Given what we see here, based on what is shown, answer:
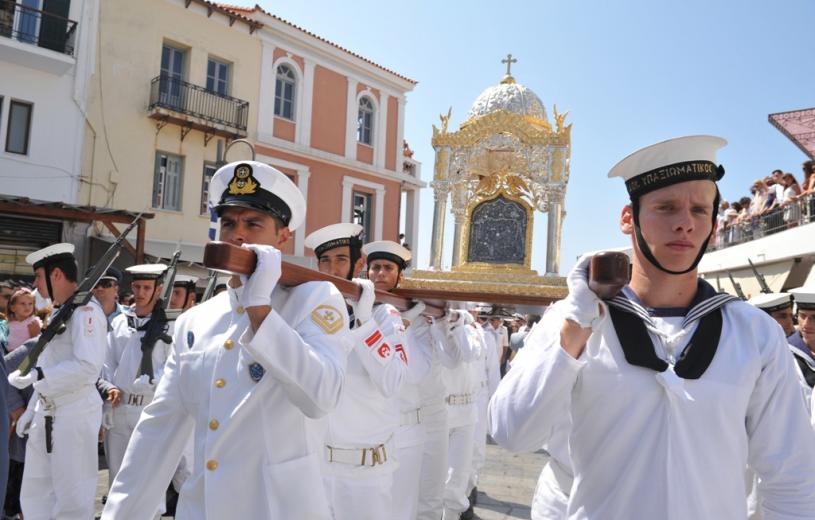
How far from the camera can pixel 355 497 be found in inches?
136

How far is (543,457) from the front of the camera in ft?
26.3

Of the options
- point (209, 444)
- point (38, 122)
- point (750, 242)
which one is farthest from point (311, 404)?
point (38, 122)

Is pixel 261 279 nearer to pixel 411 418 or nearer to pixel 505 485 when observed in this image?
pixel 411 418

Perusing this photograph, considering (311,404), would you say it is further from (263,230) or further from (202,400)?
(263,230)

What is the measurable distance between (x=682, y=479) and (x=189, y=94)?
16804 mm

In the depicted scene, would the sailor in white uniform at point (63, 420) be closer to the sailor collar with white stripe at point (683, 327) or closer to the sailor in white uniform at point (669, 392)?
the sailor in white uniform at point (669, 392)

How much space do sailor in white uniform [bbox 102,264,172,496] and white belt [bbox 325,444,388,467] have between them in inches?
78.8

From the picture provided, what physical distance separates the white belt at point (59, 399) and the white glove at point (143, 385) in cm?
54

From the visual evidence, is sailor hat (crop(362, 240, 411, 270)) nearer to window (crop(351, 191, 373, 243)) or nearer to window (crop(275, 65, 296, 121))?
window (crop(275, 65, 296, 121))

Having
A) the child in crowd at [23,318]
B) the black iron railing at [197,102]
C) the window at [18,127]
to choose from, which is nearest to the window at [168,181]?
the black iron railing at [197,102]

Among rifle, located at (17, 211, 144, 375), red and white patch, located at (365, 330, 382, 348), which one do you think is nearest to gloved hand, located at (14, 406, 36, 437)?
rifle, located at (17, 211, 144, 375)

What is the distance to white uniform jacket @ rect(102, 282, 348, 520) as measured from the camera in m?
1.90

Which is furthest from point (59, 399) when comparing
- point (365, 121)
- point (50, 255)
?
point (365, 121)

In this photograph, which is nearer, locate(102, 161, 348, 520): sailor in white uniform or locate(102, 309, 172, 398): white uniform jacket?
locate(102, 161, 348, 520): sailor in white uniform
